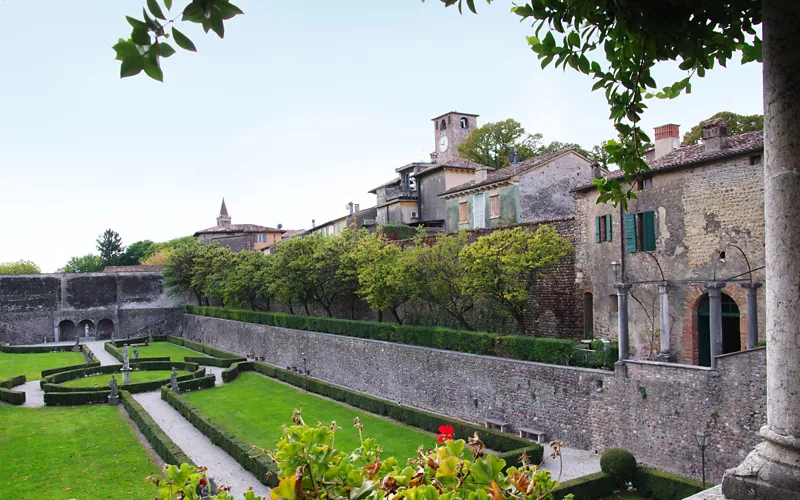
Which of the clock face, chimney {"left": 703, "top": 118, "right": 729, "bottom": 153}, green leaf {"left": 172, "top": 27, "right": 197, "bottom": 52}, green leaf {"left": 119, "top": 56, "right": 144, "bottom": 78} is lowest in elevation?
green leaf {"left": 119, "top": 56, "right": 144, "bottom": 78}

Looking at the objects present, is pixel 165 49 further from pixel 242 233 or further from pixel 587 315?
pixel 242 233

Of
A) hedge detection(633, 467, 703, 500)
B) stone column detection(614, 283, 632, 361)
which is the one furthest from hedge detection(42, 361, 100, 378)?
hedge detection(633, 467, 703, 500)

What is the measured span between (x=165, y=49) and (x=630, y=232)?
18.7m

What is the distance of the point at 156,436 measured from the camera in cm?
2023

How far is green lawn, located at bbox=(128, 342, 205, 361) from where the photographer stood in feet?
141

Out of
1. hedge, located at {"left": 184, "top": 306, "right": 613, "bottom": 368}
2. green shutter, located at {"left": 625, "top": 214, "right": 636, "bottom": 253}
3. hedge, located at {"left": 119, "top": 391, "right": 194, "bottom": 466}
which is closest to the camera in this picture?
hedge, located at {"left": 119, "top": 391, "right": 194, "bottom": 466}

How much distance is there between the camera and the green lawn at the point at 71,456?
52.9ft

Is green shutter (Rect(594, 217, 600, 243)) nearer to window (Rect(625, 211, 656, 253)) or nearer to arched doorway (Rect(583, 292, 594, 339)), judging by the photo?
window (Rect(625, 211, 656, 253))

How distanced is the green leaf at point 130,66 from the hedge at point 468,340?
1746 cm

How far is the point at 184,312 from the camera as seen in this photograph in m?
58.6

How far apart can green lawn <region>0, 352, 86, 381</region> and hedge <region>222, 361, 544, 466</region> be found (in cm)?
1326

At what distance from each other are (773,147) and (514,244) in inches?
802

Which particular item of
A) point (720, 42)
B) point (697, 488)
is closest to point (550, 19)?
point (720, 42)

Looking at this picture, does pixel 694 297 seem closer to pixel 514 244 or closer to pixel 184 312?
pixel 514 244
